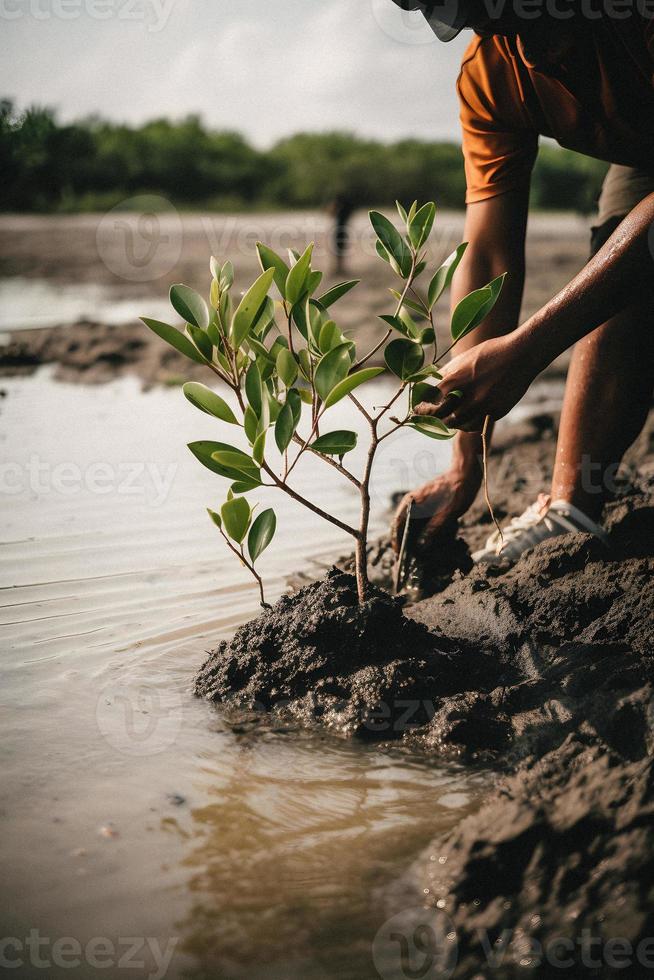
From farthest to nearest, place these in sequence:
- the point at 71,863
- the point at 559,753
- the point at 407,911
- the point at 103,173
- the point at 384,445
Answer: the point at 103,173 → the point at 384,445 → the point at 559,753 → the point at 71,863 → the point at 407,911

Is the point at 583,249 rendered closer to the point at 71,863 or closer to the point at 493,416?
the point at 493,416

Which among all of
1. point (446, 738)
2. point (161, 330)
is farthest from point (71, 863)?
point (161, 330)

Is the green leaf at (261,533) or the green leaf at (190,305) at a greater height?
the green leaf at (190,305)

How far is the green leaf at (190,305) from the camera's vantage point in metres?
Result: 1.90

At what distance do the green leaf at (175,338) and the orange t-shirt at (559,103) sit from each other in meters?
1.03

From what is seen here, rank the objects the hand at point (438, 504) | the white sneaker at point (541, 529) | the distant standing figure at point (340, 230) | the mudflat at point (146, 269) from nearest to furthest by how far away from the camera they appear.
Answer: the white sneaker at point (541, 529) → the hand at point (438, 504) → the mudflat at point (146, 269) → the distant standing figure at point (340, 230)

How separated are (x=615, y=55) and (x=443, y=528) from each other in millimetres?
1233

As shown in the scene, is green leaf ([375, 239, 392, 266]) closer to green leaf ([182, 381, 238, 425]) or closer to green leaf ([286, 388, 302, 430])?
green leaf ([286, 388, 302, 430])

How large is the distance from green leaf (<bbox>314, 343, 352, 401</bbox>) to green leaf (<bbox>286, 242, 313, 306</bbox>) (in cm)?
15

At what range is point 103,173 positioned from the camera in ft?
73.0

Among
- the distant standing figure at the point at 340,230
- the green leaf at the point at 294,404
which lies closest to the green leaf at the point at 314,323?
the green leaf at the point at 294,404

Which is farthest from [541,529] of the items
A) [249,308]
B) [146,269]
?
[146,269]

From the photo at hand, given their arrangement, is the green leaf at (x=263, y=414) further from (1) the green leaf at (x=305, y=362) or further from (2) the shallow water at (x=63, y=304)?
(2) the shallow water at (x=63, y=304)

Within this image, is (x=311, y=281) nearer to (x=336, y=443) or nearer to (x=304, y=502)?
(x=336, y=443)
